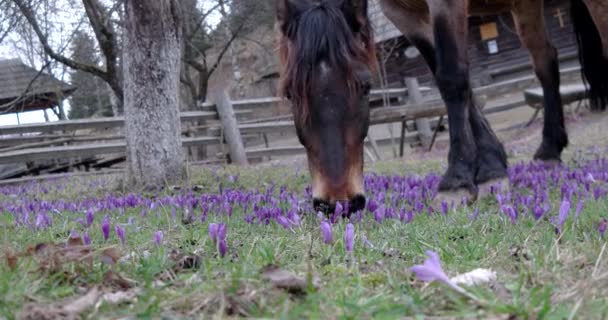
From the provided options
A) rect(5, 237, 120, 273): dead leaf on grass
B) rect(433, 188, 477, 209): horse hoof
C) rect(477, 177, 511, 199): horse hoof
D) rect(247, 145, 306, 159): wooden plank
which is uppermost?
rect(5, 237, 120, 273): dead leaf on grass

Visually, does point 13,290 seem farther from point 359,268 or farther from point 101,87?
point 101,87

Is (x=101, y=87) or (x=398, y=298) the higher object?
(x=101, y=87)

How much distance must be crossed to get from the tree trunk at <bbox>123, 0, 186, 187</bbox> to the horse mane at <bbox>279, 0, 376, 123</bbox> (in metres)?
3.27

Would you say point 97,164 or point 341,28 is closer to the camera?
point 341,28

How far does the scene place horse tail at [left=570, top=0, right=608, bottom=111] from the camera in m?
6.73

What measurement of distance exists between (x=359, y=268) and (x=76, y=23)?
18117 mm

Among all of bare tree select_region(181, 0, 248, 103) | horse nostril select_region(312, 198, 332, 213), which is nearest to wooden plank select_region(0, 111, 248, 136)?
bare tree select_region(181, 0, 248, 103)

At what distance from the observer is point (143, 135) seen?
6531mm

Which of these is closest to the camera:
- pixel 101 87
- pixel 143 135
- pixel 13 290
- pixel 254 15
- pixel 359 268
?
pixel 13 290

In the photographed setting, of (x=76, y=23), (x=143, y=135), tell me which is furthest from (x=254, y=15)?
(x=143, y=135)

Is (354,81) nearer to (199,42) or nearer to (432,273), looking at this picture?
(432,273)

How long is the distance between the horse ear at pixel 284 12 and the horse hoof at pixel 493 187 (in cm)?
176

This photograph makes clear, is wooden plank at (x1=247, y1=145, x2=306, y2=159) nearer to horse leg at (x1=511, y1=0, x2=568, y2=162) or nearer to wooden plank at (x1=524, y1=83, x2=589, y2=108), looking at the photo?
wooden plank at (x1=524, y1=83, x2=589, y2=108)

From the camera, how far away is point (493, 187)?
441 cm
